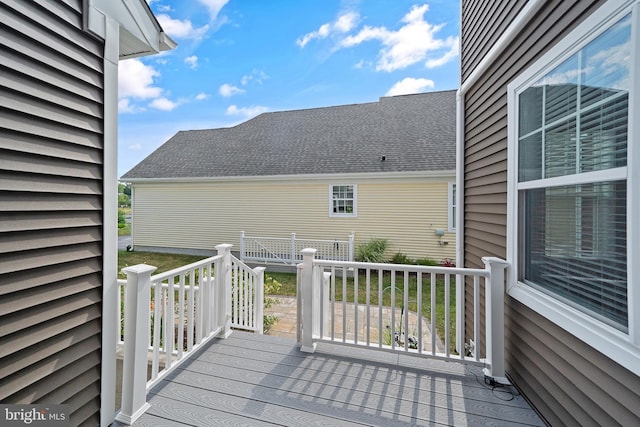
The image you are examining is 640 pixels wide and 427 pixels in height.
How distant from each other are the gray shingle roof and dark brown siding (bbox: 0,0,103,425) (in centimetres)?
761

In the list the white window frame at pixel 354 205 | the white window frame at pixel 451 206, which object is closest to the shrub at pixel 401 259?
the white window frame at pixel 451 206

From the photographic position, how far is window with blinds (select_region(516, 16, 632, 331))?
1.38 metres

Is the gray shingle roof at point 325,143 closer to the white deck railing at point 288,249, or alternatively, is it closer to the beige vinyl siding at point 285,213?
the beige vinyl siding at point 285,213

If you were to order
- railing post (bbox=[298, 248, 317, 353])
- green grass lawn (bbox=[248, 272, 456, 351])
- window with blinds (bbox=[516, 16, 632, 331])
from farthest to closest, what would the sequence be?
green grass lawn (bbox=[248, 272, 456, 351]) → railing post (bbox=[298, 248, 317, 353]) → window with blinds (bbox=[516, 16, 632, 331])

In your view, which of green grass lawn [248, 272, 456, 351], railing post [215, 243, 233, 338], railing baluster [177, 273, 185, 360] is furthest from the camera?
green grass lawn [248, 272, 456, 351]

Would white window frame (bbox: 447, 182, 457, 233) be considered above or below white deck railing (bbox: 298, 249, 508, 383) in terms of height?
above

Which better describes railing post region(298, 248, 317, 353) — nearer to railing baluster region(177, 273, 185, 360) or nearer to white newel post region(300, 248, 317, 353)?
white newel post region(300, 248, 317, 353)

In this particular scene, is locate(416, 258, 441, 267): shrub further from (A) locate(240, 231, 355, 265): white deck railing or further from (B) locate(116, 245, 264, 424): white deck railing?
(B) locate(116, 245, 264, 424): white deck railing

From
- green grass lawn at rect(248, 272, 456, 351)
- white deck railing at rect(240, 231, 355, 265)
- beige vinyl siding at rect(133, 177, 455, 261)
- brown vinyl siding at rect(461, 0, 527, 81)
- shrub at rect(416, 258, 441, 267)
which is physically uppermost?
brown vinyl siding at rect(461, 0, 527, 81)

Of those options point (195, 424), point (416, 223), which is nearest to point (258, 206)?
point (416, 223)

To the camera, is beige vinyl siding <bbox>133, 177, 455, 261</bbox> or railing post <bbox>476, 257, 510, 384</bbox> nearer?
railing post <bbox>476, 257, 510, 384</bbox>

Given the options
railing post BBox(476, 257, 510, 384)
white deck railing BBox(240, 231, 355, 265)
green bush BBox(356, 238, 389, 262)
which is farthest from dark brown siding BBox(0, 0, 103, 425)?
green bush BBox(356, 238, 389, 262)

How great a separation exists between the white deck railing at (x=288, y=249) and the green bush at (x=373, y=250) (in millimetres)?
325

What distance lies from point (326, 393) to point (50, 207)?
2.29 metres
